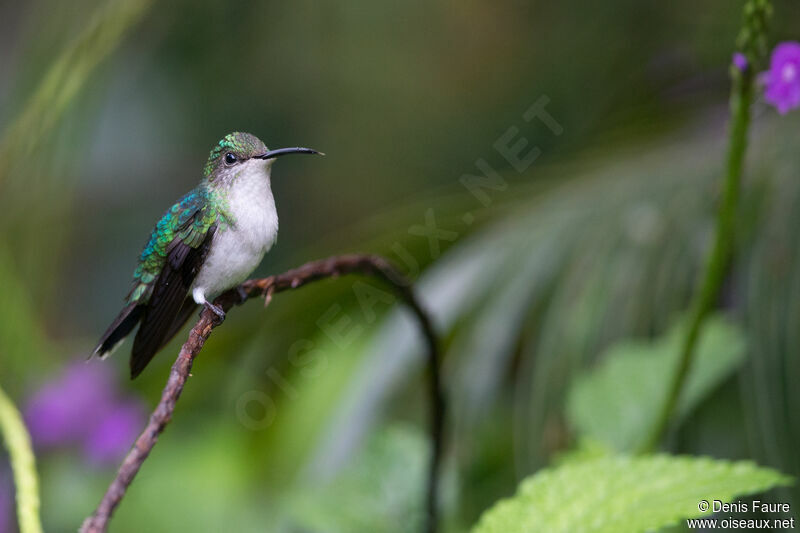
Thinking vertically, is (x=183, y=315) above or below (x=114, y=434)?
above

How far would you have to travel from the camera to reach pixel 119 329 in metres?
0.93

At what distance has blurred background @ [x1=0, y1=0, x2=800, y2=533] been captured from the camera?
1.95 metres

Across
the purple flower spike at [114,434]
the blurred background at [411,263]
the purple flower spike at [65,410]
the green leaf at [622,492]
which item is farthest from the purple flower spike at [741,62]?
the purple flower spike at [65,410]

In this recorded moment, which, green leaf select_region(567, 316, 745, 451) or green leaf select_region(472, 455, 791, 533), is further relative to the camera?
green leaf select_region(567, 316, 745, 451)

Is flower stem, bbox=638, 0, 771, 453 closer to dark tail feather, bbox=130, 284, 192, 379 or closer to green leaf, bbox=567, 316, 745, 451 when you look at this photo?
green leaf, bbox=567, 316, 745, 451

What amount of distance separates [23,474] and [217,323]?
0.79 ft

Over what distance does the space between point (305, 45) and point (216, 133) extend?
0.68 m

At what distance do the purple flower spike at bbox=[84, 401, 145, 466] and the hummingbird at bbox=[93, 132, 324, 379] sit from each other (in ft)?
5.84

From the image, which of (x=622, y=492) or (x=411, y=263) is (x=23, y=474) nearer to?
(x=622, y=492)

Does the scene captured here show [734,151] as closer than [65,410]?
Yes

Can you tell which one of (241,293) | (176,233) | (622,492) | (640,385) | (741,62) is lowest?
(640,385)

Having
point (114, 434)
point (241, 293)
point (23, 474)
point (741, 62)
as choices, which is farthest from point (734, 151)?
point (114, 434)

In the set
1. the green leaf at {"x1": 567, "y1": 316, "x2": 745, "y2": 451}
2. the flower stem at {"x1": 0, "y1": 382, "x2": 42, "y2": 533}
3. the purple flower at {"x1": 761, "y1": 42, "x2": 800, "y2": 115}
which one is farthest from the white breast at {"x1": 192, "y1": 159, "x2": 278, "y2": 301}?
the green leaf at {"x1": 567, "y1": 316, "x2": 745, "y2": 451}

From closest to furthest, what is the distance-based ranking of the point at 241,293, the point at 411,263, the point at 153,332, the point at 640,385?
the point at 153,332 → the point at 241,293 → the point at 640,385 → the point at 411,263
